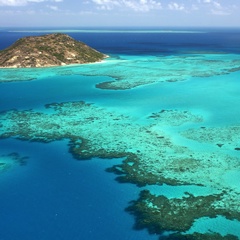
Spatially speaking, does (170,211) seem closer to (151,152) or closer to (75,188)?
(75,188)

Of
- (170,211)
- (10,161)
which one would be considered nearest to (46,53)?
(10,161)

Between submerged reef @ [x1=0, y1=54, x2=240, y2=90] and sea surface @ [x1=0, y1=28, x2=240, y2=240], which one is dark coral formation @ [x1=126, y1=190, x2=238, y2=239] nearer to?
sea surface @ [x1=0, y1=28, x2=240, y2=240]

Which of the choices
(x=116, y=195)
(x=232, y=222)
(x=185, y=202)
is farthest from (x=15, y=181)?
(x=232, y=222)

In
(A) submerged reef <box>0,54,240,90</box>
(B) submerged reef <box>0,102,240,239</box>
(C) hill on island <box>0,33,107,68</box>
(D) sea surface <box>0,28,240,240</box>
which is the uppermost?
(C) hill on island <box>0,33,107,68</box>

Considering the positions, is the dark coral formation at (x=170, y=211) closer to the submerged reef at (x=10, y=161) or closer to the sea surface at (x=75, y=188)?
the sea surface at (x=75, y=188)

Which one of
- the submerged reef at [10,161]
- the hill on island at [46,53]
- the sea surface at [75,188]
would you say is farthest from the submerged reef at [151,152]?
the hill on island at [46,53]

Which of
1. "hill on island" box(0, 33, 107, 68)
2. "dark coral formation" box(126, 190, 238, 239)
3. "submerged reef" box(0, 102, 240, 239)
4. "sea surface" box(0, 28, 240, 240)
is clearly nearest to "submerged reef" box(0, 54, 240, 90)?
"hill on island" box(0, 33, 107, 68)
